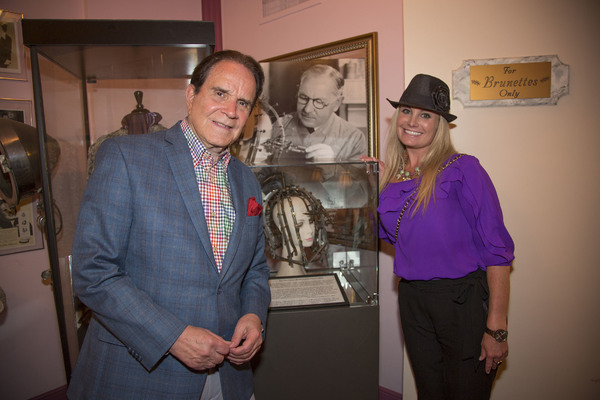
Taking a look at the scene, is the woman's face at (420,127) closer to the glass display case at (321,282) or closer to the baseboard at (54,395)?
the glass display case at (321,282)

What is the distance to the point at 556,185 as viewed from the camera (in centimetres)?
190

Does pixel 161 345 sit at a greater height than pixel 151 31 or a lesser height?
lesser

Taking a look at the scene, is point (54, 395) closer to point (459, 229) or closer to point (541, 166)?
point (459, 229)

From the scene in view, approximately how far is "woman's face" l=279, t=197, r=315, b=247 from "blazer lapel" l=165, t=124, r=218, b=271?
98cm

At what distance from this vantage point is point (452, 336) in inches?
63.4

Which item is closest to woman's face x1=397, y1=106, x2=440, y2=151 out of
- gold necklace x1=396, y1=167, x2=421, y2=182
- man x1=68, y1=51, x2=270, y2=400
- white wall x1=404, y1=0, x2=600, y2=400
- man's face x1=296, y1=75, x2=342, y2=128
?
A: gold necklace x1=396, y1=167, x2=421, y2=182

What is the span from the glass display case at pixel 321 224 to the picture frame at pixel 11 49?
1823 mm

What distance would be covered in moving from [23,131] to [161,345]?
1578mm

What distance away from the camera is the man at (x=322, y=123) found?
106 inches

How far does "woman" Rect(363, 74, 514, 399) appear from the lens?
1571 millimetres

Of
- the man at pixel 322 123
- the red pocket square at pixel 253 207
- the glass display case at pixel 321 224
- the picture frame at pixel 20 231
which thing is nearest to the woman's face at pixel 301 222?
the glass display case at pixel 321 224

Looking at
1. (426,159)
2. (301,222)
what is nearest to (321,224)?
(301,222)

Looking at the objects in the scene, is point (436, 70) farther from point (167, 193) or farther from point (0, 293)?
point (0, 293)

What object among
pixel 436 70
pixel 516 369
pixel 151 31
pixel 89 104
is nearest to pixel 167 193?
pixel 151 31
